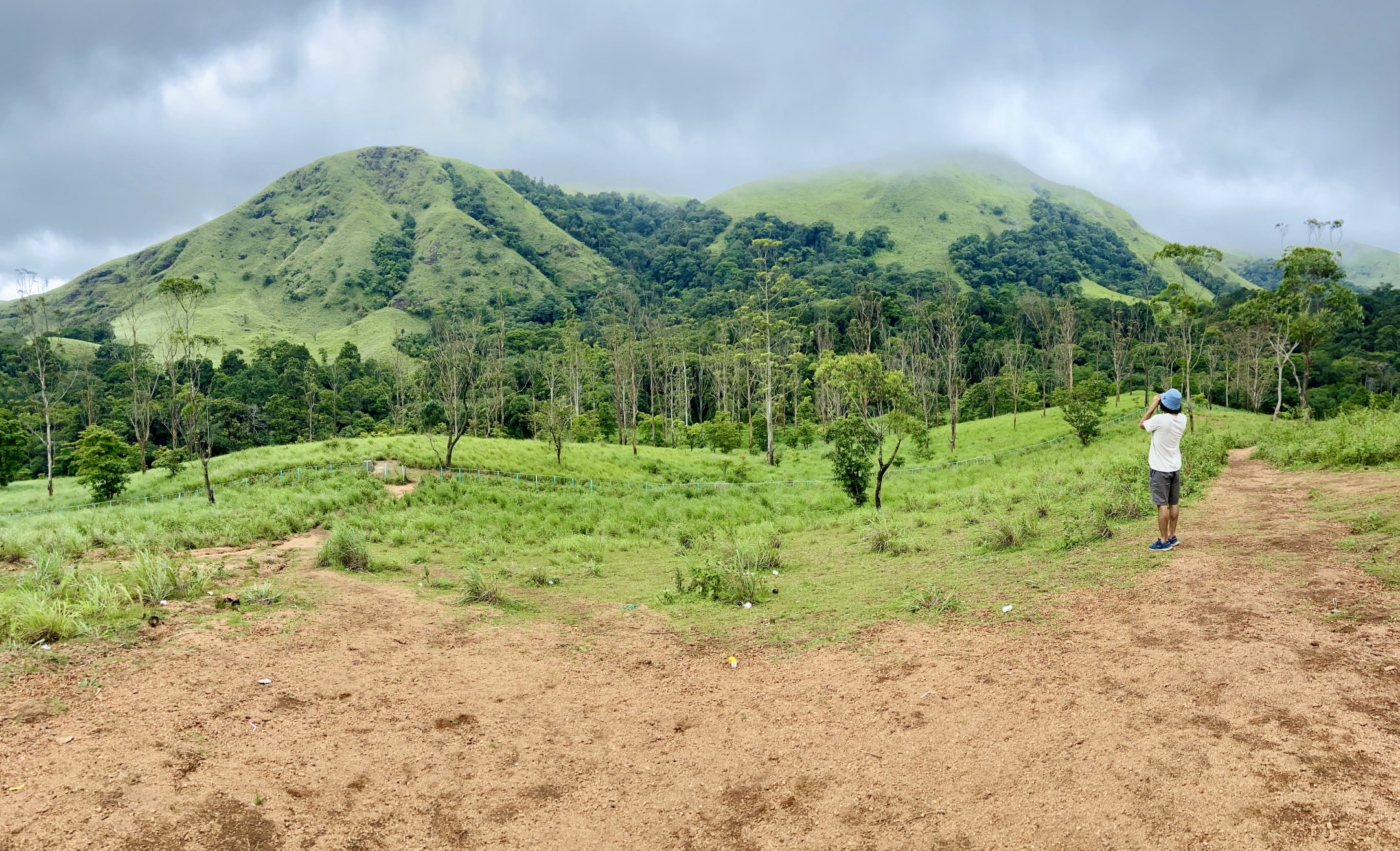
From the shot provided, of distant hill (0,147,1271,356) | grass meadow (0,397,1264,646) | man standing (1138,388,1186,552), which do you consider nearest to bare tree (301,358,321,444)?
grass meadow (0,397,1264,646)

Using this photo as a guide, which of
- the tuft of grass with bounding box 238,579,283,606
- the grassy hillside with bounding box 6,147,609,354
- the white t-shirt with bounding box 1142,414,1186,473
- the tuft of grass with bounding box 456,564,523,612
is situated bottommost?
the tuft of grass with bounding box 456,564,523,612

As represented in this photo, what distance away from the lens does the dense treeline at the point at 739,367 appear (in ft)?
114

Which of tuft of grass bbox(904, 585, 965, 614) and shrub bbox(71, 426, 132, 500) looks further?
shrub bbox(71, 426, 132, 500)

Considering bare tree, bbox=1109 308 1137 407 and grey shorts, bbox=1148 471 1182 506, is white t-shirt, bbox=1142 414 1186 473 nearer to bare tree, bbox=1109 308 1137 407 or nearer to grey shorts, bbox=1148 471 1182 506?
grey shorts, bbox=1148 471 1182 506

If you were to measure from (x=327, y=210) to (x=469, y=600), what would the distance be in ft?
639

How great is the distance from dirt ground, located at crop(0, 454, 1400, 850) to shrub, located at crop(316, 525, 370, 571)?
5.82 metres

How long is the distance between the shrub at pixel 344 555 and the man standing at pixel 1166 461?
555 inches

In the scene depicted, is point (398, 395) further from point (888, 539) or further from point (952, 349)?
point (888, 539)

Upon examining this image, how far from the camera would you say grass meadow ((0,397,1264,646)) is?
8750mm

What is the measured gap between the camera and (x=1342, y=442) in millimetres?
14625

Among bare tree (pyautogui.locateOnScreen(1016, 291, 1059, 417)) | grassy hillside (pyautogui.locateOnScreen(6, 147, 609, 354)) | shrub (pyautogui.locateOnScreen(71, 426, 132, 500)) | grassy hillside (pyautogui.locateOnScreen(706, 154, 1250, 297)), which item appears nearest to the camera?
shrub (pyautogui.locateOnScreen(71, 426, 132, 500))

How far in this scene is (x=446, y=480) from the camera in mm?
24922

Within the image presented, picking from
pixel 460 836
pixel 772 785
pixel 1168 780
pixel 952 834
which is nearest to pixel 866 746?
pixel 772 785

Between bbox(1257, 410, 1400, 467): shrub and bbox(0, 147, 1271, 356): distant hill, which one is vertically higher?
bbox(0, 147, 1271, 356): distant hill
